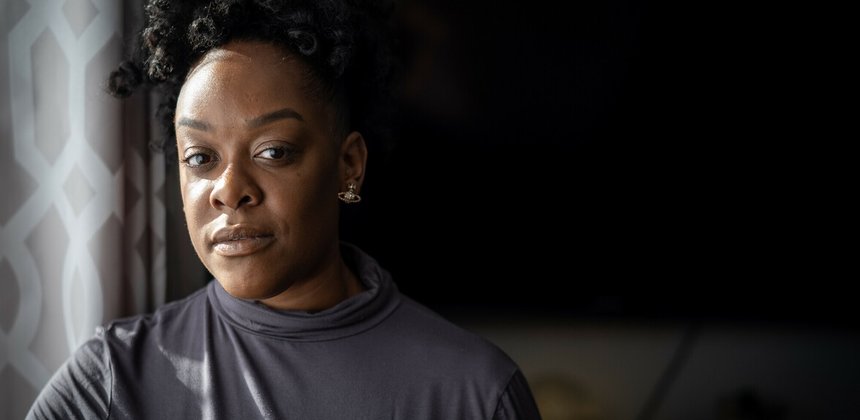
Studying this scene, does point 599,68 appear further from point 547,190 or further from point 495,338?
point 495,338

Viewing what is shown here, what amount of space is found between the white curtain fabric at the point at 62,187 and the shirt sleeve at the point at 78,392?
117 millimetres

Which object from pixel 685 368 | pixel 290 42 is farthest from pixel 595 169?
pixel 290 42

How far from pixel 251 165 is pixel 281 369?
263 millimetres

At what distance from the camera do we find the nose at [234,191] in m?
0.83

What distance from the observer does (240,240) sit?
0.84 meters

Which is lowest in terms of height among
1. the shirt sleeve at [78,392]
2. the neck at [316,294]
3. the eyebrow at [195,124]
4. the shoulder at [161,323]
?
the shirt sleeve at [78,392]

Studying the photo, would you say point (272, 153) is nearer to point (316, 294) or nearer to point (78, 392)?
point (316, 294)

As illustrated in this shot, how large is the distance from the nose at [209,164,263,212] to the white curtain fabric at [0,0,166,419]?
31 cm

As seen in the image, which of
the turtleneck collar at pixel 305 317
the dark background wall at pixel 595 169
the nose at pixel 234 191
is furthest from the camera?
the dark background wall at pixel 595 169

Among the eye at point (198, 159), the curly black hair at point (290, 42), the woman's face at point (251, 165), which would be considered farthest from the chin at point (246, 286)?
the curly black hair at point (290, 42)

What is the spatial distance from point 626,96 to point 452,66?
1.03 feet

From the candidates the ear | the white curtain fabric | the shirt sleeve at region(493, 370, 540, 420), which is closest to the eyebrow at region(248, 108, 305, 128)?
the ear

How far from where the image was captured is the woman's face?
84 cm

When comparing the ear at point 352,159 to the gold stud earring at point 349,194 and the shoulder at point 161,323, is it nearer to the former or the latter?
the gold stud earring at point 349,194
